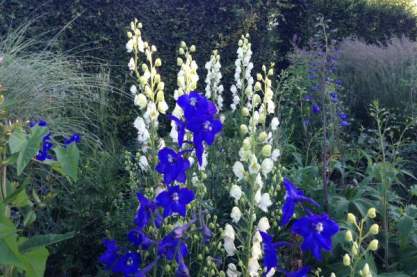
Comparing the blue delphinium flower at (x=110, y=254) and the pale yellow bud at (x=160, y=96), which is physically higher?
the pale yellow bud at (x=160, y=96)

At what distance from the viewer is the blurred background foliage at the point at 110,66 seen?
265 centimetres

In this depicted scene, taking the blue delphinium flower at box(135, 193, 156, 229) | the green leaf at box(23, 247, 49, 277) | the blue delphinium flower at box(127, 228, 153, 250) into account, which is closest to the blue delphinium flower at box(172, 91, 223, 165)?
the blue delphinium flower at box(135, 193, 156, 229)

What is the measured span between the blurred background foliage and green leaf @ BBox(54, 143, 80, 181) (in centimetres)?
94

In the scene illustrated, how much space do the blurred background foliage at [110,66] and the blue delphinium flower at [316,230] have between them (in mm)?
1034

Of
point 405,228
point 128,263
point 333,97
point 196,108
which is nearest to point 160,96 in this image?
point 196,108

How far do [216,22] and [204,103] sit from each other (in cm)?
404

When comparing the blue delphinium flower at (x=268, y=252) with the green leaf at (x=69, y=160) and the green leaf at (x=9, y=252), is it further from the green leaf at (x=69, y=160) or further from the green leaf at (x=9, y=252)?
the green leaf at (x=9, y=252)

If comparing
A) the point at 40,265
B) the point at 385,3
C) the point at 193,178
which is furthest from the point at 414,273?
the point at 385,3

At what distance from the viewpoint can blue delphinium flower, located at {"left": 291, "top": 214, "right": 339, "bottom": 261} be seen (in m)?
1.65

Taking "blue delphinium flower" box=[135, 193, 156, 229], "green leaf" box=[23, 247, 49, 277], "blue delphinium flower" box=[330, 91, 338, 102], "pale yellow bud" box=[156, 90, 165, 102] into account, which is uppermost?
"blue delphinium flower" box=[330, 91, 338, 102]

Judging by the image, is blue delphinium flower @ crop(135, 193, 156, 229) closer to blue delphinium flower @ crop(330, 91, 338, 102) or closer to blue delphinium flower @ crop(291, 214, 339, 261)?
blue delphinium flower @ crop(291, 214, 339, 261)

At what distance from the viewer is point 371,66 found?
5270 millimetres

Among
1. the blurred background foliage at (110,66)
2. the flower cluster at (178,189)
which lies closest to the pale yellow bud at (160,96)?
the flower cluster at (178,189)

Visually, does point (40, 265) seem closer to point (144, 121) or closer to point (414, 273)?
point (144, 121)
